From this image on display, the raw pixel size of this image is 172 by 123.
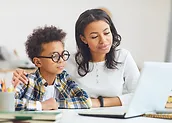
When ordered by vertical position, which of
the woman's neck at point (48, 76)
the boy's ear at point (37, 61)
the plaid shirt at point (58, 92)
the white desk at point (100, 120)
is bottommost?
the white desk at point (100, 120)

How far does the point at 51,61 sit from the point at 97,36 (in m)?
0.29

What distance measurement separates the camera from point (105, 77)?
1810 mm

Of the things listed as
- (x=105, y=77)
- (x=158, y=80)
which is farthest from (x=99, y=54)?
(x=158, y=80)

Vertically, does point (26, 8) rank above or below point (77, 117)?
above

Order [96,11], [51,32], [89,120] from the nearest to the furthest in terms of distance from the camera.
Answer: [89,120] < [51,32] < [96,11]

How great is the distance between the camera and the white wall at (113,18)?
7.32ft

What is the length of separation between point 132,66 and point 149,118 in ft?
2.02

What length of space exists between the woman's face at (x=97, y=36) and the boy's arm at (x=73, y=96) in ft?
0.68

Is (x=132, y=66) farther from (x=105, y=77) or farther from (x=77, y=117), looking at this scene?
(x=77, y=117)

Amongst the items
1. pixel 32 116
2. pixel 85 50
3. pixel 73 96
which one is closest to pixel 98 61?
pixel 85 50

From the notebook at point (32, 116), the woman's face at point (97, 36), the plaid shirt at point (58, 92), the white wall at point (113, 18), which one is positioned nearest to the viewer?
the notebook at point (32, 116)

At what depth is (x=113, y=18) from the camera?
2574 mm

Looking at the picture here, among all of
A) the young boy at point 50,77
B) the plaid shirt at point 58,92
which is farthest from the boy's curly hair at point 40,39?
the plaid shirt at point 58,92

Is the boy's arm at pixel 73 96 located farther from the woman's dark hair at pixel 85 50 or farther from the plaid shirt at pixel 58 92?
the woman's dark hair at pixel 85 50
